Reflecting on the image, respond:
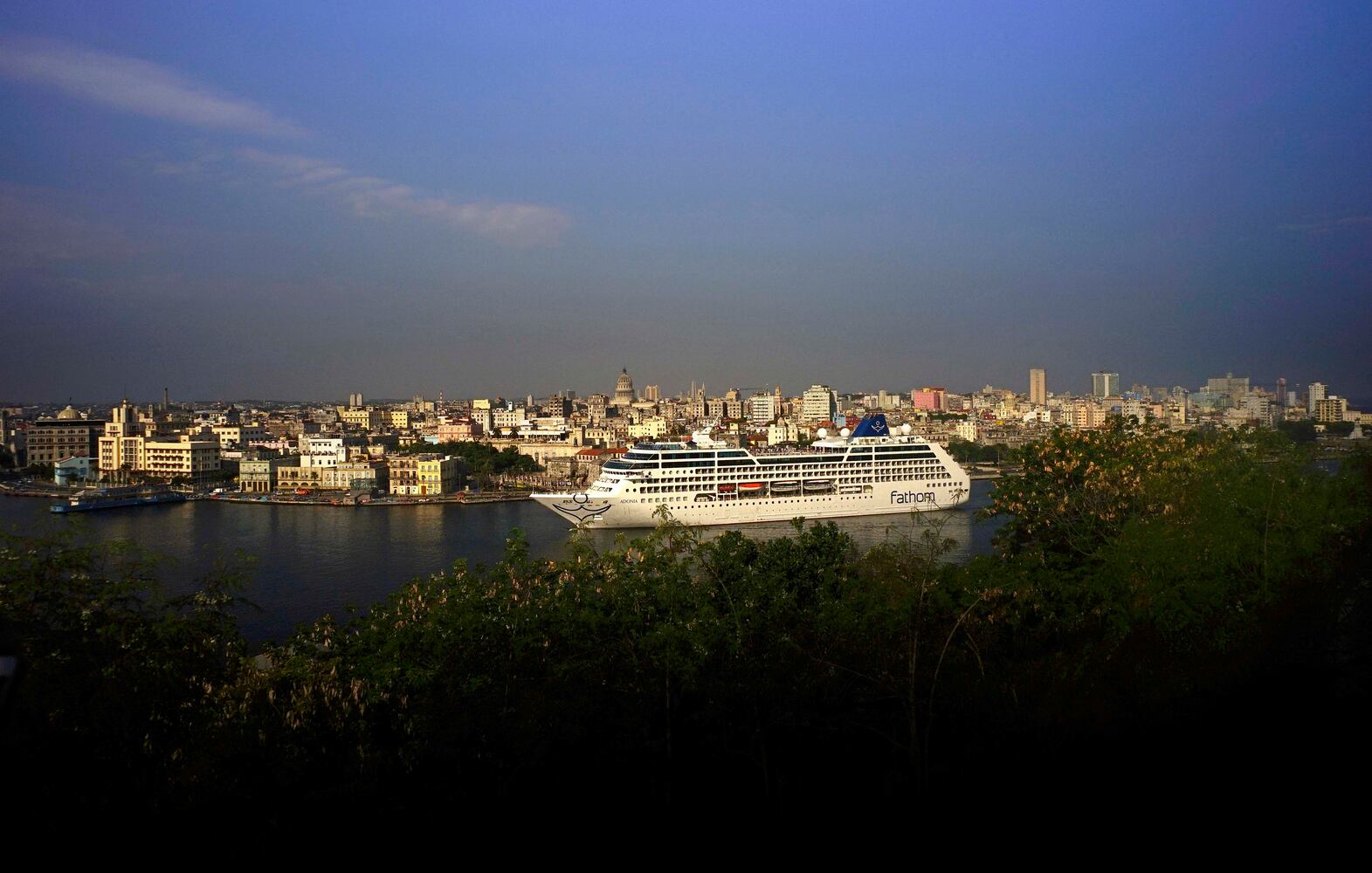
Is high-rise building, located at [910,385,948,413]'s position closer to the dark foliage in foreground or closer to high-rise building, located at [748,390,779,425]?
high-rise building, located at [748,390,779,425]

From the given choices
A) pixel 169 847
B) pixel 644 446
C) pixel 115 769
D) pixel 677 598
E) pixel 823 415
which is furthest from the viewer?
pixel 823 415

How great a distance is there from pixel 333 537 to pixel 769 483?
5.54 meters

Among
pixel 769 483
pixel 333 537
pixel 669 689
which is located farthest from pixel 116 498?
pixel 669 689

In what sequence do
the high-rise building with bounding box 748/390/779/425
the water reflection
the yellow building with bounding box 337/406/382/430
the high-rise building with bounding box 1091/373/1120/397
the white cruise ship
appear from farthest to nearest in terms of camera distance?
the high-rise building with bounding box 748/390/779/425, the yellow building with bounding box 337/406/382/430, the high-rise building with bounding box 1091/373/1120/397, the white cruise ship, the water reflection

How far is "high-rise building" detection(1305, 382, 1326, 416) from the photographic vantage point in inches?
232

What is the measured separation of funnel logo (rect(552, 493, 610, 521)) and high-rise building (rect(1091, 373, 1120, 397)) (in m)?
21.4

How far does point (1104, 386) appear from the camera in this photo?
30766 mm

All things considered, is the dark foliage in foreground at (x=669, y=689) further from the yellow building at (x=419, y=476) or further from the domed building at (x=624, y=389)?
the domed building at (x=624, y=389)

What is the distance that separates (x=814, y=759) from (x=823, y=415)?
38.1m

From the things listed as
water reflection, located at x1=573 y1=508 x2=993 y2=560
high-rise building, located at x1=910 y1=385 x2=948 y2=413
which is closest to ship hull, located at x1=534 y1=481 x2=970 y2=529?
water reflection, located at x1=573 y1=508 x2=993 y2=560

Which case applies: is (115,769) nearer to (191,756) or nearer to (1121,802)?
(191,756)

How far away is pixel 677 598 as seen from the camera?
10.4 ft

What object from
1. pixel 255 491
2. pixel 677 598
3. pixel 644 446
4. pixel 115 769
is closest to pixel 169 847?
pixel 115 769

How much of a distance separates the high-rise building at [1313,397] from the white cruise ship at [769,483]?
16.8 feet
